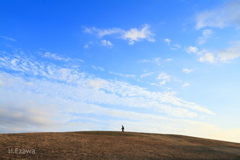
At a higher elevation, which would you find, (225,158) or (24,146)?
(24,146)

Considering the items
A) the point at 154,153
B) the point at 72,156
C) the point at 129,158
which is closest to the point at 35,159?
the point at 72,156

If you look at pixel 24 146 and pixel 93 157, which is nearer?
pixel 93 157

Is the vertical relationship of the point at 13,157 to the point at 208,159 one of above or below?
above

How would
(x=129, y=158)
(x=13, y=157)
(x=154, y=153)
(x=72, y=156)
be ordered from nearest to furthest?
(x=13, y=157), (x=72, y=156), (x=129, y=158), (x=154, y=153)

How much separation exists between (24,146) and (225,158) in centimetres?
2496

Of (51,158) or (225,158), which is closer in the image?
(51,158)

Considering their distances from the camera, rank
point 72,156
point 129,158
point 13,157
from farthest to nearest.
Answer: point 129,158
point 72,156
point 13,157

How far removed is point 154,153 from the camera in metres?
23.0

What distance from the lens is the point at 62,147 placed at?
69.3ft

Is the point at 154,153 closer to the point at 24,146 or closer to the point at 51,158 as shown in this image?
the point at 51,158

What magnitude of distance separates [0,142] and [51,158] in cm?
768

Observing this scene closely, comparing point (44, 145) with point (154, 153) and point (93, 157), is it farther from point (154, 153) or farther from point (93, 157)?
point (154, 153)

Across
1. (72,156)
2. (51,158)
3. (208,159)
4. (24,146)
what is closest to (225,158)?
(208,159)

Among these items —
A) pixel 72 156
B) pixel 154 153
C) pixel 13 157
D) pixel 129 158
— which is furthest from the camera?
pixel 154 153
